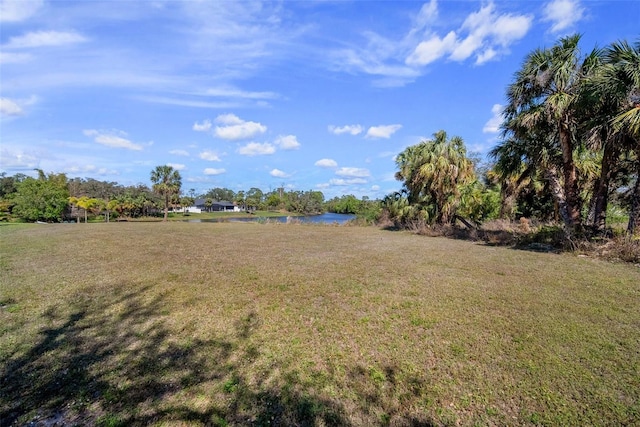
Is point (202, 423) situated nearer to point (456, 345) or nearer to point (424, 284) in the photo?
point (456, 345)

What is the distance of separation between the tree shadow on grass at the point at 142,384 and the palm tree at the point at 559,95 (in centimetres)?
1117

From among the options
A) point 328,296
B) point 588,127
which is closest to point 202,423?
point 328,296

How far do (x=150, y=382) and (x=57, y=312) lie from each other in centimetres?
287

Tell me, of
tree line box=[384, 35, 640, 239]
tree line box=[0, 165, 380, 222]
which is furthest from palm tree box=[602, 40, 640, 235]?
tree line box=[0, 165, 380, 222]

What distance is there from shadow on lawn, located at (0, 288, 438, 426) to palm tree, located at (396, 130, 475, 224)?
15679 millimetres

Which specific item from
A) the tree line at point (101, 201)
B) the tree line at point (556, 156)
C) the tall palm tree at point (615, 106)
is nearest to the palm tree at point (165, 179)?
the tree line at point (101, 201)

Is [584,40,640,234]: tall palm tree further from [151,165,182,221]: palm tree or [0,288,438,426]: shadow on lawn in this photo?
[151,165,182,221]: palm tree

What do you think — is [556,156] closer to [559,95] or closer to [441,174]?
[559,95]

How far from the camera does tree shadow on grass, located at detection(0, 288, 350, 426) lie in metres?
2.31

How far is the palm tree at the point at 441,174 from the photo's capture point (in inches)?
657

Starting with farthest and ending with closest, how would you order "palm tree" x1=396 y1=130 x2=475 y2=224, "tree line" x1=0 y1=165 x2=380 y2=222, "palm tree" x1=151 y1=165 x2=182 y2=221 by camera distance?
"palm tree" x1=151 y1=165 x2=182 y2=221, "tree line" x1=0 y1=165 x2=380 y2=222, "palm tree" x1=396 y1=130 x2=475 y2=224

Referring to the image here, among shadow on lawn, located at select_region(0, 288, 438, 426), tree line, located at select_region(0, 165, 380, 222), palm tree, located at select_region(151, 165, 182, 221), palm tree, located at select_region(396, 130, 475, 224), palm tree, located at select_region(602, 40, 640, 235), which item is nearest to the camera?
shadow on lawn, located at select_region(0, 288, 438, 426)

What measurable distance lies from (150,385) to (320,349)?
1.73 meters

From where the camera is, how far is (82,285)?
5.73 meters
